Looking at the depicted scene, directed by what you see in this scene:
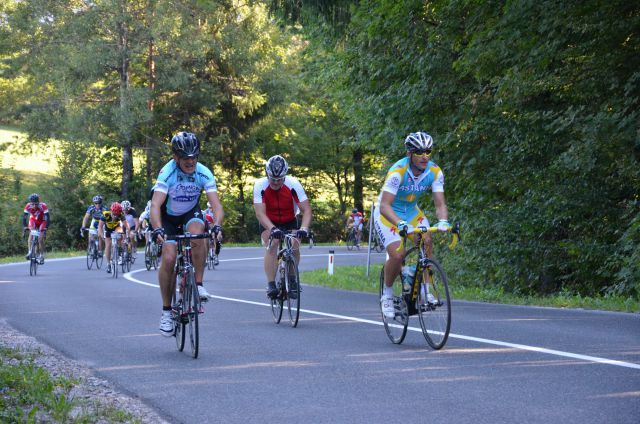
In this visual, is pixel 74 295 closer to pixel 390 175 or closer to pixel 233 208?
pixel 390 175

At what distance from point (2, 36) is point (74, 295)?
3566cm

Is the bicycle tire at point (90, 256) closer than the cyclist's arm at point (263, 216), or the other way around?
the cyclist's arm at point (263, 216)

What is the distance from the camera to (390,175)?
9352 mm

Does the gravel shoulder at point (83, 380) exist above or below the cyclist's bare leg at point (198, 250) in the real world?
below

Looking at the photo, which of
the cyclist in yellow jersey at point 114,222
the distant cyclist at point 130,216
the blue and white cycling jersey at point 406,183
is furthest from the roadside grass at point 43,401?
the distant cyclist at point 130,216

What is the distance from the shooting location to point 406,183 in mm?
9422

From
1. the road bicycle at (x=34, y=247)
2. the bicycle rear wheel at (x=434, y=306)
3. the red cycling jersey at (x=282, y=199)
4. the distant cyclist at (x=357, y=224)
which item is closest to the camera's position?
the bicycle rear wheel at (x=434, y=306)

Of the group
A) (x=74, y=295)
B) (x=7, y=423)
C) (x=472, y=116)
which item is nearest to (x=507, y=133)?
(x=472, y=116)

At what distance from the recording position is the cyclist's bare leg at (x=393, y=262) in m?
9.33

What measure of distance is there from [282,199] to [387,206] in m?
2.69

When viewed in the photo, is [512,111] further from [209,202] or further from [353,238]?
[353,238]

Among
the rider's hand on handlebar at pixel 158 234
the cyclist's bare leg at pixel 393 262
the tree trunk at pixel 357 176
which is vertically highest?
the tree trunk at pixel 357 176

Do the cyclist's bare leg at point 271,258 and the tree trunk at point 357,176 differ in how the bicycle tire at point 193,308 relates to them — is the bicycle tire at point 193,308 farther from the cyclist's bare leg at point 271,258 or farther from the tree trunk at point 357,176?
the tree trunk at point 357,176

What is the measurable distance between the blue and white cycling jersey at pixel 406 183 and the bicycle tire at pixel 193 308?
2033mm
